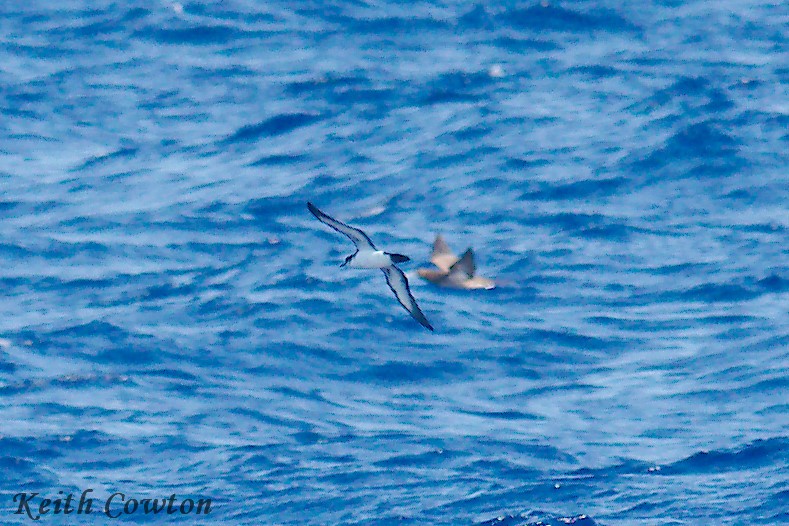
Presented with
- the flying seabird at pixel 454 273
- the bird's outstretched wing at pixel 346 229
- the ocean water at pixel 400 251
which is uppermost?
the bird's outstretched wing at pixel 346 229

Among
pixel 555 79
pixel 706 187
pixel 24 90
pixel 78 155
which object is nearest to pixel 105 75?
pixel 24 90

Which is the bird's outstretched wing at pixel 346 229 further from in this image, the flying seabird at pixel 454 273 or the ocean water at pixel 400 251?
the ocean water at pixel 400 251

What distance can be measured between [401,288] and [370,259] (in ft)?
5.77

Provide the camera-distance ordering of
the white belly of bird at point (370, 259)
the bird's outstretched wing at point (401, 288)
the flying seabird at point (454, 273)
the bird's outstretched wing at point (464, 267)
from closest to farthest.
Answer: the white belly of bird at point (370, 259), the bird's outstretched wing at point (401, 288), the bird's outstretched wing at point (464, 267), the flying seabird at point (454, 273)

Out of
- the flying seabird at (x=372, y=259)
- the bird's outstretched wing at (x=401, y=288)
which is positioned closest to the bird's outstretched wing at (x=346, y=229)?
the flying seabird at (x=372, y=259)

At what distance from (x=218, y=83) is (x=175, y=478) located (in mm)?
13388

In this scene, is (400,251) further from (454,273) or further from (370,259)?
(370,259)

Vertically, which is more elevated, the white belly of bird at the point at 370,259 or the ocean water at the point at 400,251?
the white belly of bird at the point at 370,259

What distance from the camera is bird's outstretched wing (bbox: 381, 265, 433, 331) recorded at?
19.3m

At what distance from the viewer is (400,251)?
998 inches

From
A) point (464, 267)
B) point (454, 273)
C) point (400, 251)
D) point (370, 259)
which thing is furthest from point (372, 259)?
point (400, 251)

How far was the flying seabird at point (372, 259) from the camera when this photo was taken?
16797 millimetres

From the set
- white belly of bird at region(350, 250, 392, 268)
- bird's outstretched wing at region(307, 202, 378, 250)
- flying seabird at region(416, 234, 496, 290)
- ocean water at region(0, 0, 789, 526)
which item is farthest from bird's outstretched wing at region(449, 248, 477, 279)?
ocean water at region(0, 0, 789, 526)

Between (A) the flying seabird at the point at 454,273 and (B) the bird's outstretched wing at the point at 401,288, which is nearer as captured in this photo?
(B) the bird's outstretched wing at the point at 401,288
